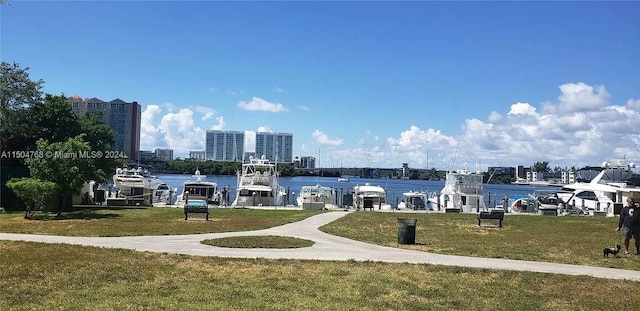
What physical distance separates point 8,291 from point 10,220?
634 inches

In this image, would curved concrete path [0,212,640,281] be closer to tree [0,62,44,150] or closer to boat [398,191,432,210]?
tree [0,62,44,150]

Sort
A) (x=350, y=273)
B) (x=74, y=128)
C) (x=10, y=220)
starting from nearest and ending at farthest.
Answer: (x=350, y=273) < (x=10, y=220) < (x=74, y=128)

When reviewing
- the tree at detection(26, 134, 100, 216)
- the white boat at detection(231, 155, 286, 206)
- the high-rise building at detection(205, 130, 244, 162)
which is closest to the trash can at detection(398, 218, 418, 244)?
the tree at detection(26, 134, 100, 216)

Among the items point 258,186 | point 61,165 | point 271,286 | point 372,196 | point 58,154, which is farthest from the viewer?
point 372,196

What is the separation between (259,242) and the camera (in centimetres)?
1634

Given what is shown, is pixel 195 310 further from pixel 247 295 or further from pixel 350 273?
pixel 350 273

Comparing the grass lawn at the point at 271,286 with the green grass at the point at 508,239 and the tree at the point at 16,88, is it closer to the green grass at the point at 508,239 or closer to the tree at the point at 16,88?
the green grass at the point at 508,239

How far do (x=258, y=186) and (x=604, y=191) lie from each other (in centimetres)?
2967

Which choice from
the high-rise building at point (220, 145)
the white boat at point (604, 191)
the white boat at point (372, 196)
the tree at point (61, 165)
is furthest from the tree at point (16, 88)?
the high-rise building at point (220, 145)

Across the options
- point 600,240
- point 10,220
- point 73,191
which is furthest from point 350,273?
point 73,191

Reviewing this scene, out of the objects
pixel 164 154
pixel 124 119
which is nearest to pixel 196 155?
pixel 164 154

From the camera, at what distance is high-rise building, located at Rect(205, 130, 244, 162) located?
448ft

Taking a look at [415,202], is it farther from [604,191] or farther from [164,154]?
[164,154]

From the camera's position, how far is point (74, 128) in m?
33.8
